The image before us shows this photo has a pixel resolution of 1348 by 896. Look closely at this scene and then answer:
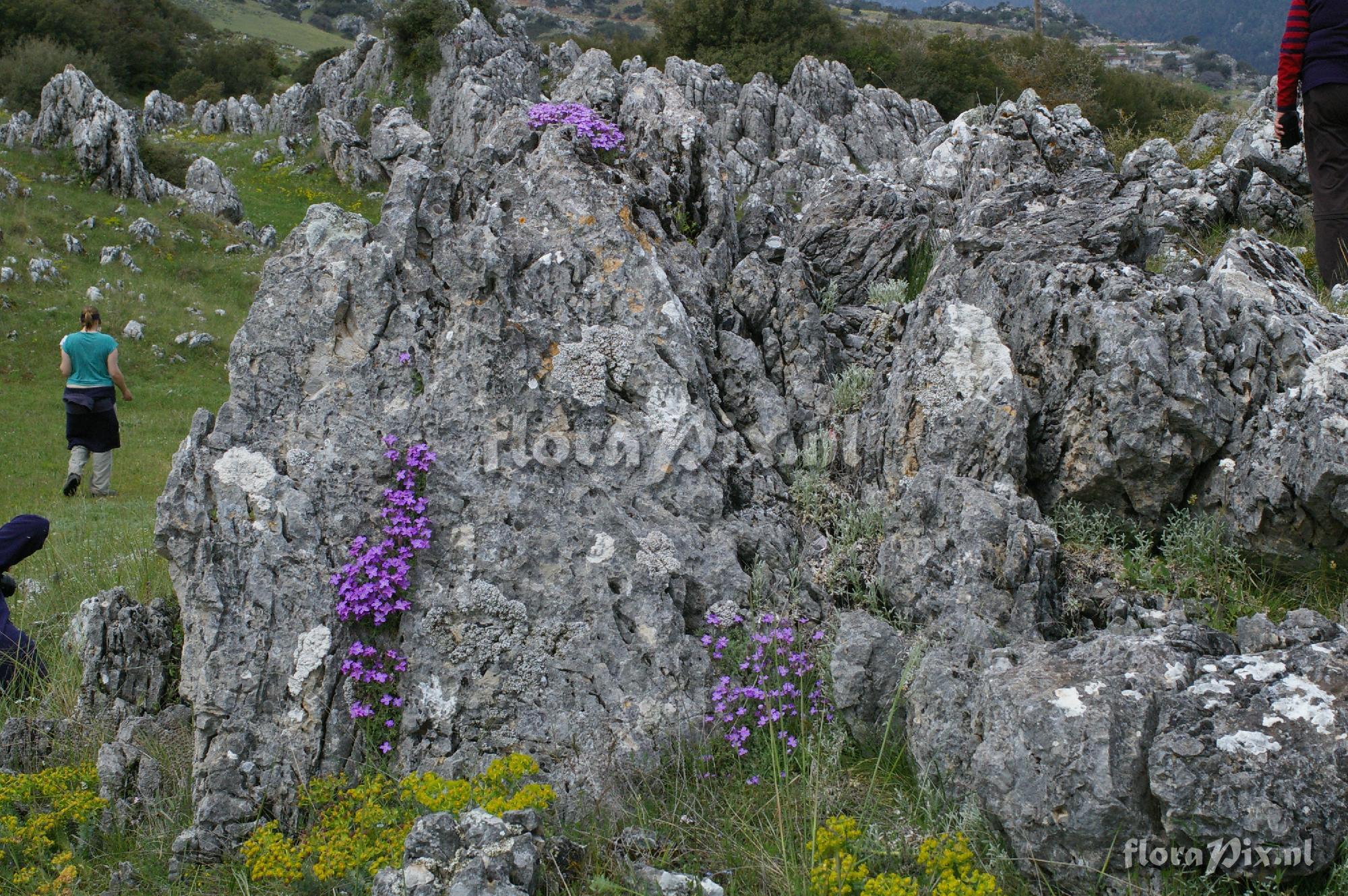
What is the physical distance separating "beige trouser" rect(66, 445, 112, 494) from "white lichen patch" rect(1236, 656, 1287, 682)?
17146 millimetres

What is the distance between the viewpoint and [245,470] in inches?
259

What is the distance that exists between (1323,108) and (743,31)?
168 ft

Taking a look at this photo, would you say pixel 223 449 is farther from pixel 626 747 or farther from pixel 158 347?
pixel 158 347

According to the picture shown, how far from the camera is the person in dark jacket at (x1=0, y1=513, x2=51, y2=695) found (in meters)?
7.43

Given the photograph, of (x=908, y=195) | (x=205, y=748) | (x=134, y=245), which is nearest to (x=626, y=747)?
(x=205, y=748)

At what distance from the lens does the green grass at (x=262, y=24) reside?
134 meters

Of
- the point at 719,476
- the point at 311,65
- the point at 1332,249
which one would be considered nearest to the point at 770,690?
the point at 719,476

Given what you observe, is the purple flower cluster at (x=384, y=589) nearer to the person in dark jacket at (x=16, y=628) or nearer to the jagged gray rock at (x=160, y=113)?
the person in dark jacket at (x=16, y=628)

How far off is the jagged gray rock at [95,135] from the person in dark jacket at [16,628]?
27.9 m

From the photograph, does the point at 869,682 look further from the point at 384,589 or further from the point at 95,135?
the point at 95,135

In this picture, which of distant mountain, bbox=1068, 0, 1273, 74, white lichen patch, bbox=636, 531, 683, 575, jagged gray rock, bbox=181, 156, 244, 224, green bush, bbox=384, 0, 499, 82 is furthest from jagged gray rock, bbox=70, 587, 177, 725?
distant mountain, bbox=1068, 0, 1273, 74

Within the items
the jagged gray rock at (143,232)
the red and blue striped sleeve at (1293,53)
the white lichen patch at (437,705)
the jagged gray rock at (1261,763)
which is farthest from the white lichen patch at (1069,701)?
the jagged gray rock at (143,232)

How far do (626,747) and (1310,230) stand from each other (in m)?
10.4

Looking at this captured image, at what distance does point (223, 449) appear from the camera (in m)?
6.71
